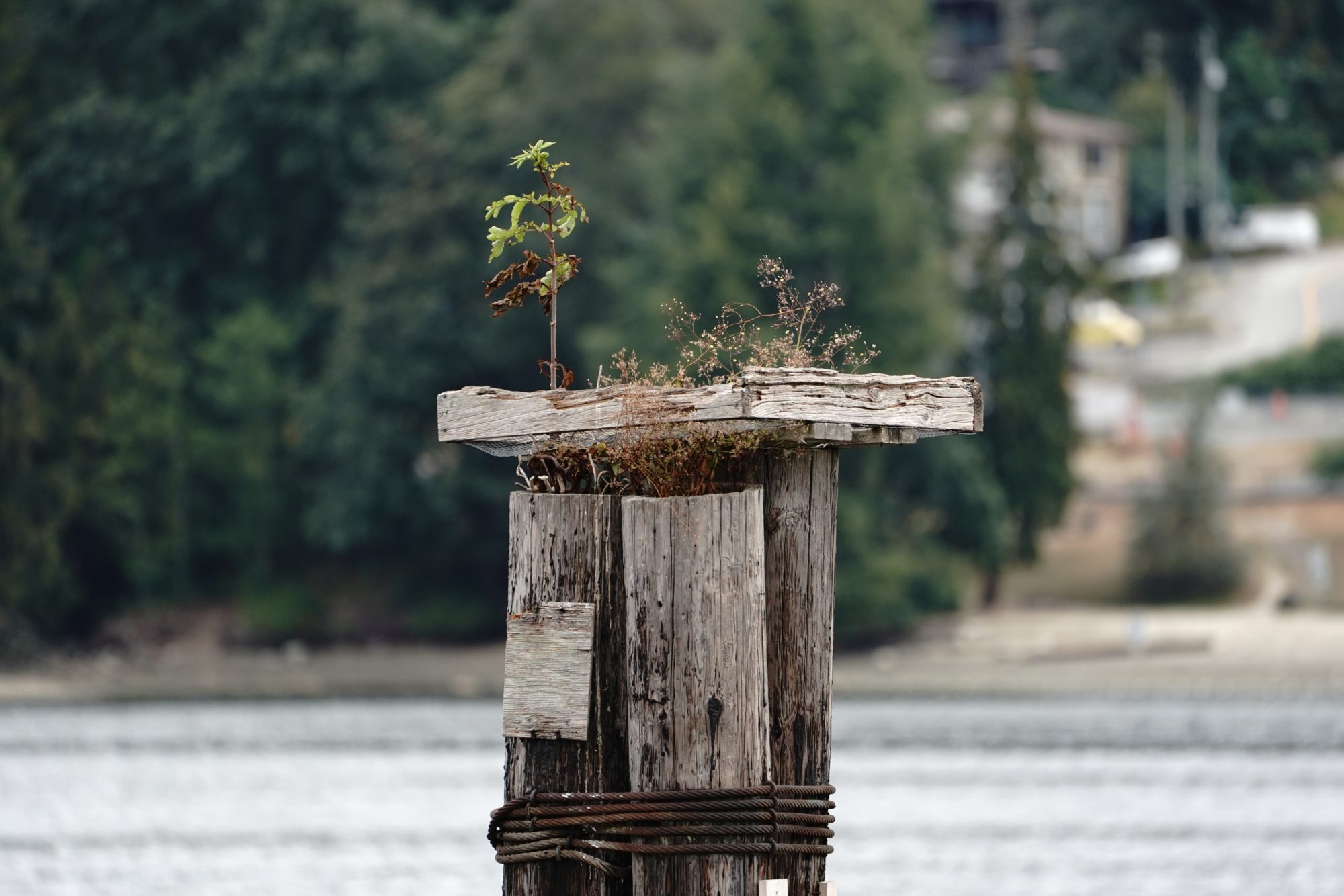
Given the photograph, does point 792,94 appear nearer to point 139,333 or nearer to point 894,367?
point 894,367

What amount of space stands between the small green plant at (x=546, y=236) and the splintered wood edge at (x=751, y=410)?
215mm

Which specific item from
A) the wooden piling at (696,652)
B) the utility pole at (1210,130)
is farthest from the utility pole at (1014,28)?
the wooden piling at (696,652)

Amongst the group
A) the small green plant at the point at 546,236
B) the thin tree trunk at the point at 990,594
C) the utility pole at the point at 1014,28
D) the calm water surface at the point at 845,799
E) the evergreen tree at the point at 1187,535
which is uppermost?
the utility pole at the point at 1014,28

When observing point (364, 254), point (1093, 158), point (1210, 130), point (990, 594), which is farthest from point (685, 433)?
point (1093, 158)

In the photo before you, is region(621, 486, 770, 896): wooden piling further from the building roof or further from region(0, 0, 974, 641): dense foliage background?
the building roof

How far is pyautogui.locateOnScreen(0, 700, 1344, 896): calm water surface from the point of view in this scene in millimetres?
26797

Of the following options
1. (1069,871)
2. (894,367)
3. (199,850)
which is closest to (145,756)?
(199,850)

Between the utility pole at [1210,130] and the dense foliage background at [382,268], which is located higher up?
the utility pole at [1210,130]

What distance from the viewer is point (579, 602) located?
5488mm

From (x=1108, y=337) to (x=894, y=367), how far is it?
22312 millimetres

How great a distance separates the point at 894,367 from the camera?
168 feet

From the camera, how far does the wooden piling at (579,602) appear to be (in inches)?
216

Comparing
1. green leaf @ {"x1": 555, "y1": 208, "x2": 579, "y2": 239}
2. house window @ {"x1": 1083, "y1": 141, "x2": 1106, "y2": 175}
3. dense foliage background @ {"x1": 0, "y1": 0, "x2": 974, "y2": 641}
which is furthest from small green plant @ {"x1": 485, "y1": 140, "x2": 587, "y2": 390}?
house window @ {"x1": 1083, "y1": 141, "x2": 1106, "y2": 175}

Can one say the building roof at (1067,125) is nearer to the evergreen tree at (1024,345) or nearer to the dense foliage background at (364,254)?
the evergreen tree at (1024,345)
